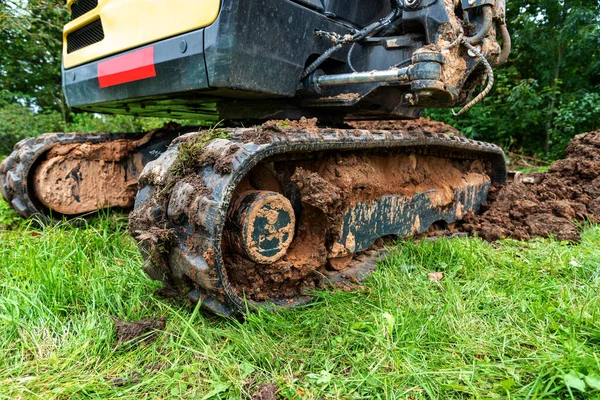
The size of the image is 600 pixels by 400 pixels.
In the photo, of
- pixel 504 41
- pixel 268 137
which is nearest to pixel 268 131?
pixel 268 137

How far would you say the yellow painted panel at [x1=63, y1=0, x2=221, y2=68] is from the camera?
92.0 inches

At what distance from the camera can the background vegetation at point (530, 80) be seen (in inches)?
314

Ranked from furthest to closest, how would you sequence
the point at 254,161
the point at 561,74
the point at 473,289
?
the point at 561,74 < the point at 473,289 < the point at 254,161

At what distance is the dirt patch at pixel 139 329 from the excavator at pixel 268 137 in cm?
19

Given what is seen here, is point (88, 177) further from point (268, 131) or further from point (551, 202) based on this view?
point (551, 202)

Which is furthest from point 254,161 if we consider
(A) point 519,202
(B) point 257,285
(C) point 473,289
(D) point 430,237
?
(A) point 519,202

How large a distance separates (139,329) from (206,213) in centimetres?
59

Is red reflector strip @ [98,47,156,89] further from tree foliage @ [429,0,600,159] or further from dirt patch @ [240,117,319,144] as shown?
tree foliage @ [429,0,600,159]

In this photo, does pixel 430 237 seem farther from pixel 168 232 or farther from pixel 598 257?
pixel 168 232

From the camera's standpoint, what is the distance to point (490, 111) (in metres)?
9.43

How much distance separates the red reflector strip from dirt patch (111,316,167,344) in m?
1.39

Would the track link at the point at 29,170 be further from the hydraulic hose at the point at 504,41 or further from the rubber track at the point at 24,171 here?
the hydraulic hose at the point at 504,41

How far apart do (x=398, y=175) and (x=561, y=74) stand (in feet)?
25.4

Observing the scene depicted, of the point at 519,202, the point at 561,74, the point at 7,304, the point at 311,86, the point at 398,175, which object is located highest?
the point at 561,74
